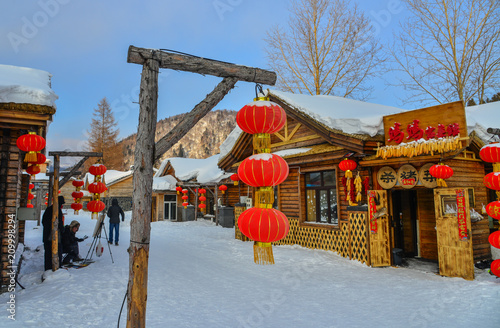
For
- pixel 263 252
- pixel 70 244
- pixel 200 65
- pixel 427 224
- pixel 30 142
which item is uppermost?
pixel 200 65

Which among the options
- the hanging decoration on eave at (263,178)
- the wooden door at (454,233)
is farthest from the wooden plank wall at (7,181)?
the wooden door at (454,233)

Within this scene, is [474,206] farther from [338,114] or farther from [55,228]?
[55,228]

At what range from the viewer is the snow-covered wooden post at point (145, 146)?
345 cm

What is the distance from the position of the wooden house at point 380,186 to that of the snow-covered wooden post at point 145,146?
6.06 m

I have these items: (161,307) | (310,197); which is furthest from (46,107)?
(310,197)

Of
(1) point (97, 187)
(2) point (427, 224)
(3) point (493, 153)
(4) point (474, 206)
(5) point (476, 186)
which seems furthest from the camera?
(2) point (427, 224)

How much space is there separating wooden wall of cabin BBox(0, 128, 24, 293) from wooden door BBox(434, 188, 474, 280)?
402 inches

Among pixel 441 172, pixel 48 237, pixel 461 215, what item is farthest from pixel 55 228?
pixel 461 215

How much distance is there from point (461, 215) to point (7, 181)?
1062 cm

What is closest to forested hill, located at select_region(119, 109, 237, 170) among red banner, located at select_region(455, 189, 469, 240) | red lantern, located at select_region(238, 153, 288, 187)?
red banner, located at select_region(455, 189, 469, 240)

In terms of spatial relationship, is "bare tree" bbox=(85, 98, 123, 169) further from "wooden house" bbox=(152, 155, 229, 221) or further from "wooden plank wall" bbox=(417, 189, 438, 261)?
"wooden plank wall" bbox=(417, 189, 438, 261)

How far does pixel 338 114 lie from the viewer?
10266 mm

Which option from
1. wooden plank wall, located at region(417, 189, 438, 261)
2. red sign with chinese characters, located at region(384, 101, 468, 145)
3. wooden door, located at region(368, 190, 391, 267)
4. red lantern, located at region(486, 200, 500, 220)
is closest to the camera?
red lantern, located at region(486, 200, 500, 220)

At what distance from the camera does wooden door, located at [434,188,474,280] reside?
715cm
